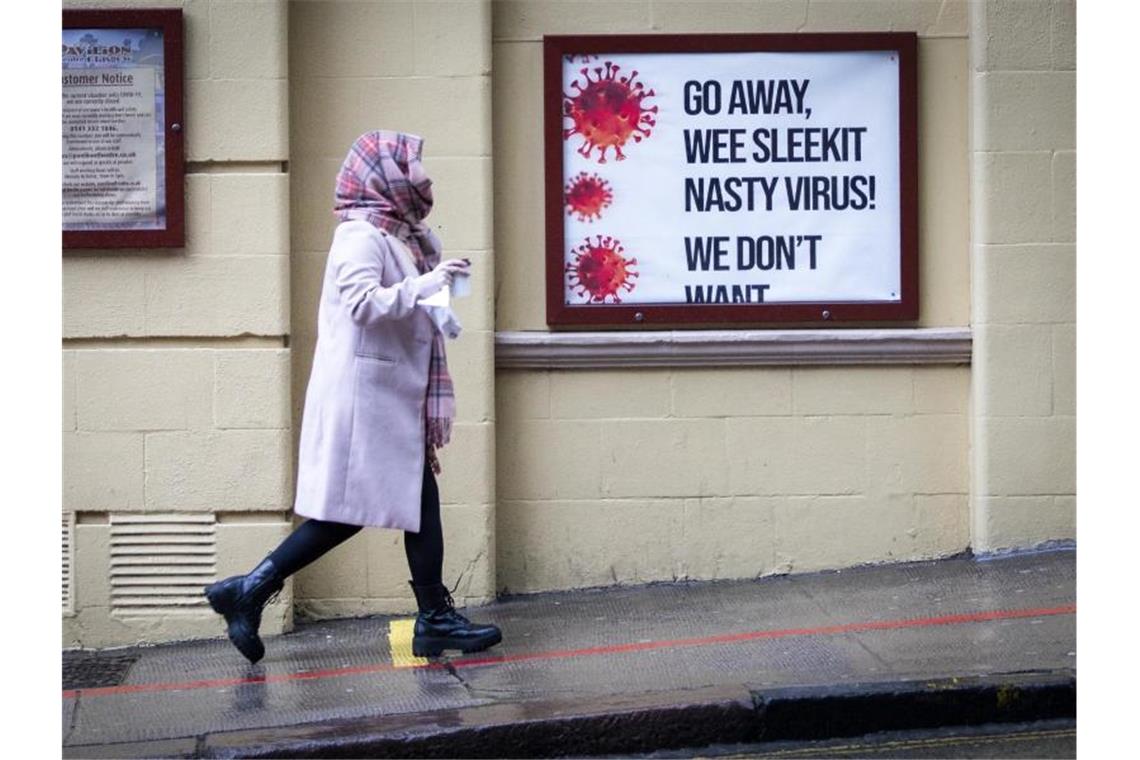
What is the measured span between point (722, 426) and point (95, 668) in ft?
9.52

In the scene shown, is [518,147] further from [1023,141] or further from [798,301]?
[1023,141]

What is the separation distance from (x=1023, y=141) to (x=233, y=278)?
11.7 feet

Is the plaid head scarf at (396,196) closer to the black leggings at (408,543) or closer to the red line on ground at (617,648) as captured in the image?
the black leggings at (408,543)

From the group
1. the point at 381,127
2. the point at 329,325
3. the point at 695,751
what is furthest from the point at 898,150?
the point at 695,751

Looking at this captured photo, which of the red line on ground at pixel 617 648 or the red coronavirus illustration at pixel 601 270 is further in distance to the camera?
the red coronavirus illustration at pixel 601 270

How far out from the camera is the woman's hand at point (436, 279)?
6207mm

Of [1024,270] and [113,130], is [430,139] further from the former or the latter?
[1024,270]

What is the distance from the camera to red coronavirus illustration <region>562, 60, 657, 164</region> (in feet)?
25.7

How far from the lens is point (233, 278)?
743 cm

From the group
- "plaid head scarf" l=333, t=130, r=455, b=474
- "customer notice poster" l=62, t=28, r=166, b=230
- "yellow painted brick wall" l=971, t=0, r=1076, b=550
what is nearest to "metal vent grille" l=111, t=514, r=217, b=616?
"customer notice poster" l=62, t=28, r=166, b=230

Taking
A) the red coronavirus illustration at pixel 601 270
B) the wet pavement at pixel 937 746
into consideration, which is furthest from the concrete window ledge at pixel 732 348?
the wet pavement at pixel 937 746

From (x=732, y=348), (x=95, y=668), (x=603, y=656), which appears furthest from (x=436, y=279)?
(x=95, y=668)

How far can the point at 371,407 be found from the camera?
21.1 ft

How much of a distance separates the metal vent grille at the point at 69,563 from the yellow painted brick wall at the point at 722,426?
6.07 ft
